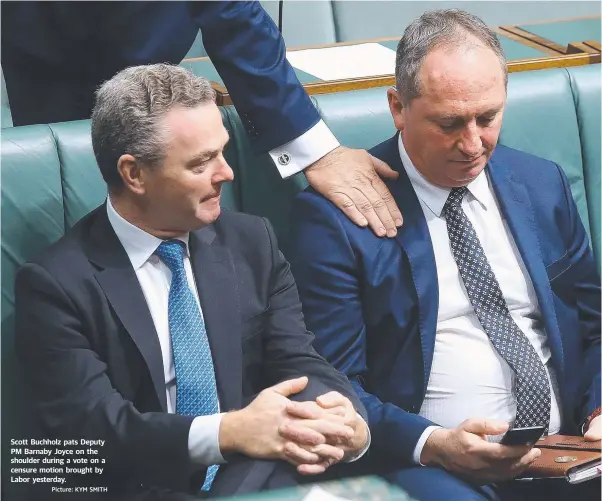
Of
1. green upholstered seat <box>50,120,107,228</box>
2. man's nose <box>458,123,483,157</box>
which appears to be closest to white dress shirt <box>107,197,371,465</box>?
green upholstered seat <box>50,120,107,228</box>

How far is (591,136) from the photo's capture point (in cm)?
249

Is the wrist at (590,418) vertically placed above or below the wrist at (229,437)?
below

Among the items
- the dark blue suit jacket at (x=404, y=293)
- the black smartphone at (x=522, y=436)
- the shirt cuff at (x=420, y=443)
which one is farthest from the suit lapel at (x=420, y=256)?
the black smartphone at (x=522, y=436)

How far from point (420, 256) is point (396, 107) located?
0.28 m

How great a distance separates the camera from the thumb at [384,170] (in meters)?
2.18

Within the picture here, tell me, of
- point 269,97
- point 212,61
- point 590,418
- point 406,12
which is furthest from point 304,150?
point 406,12

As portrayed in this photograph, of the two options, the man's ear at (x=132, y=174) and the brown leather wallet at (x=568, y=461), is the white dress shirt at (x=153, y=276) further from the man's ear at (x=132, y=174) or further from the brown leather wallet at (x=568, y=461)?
the brown leather wallet at (x=568, y=461)

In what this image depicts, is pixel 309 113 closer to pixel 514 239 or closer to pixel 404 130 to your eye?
pixel 404 130

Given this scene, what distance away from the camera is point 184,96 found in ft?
6.23

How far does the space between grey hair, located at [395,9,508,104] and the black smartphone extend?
609 millimetres

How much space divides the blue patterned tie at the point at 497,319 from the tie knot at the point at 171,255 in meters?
0.52

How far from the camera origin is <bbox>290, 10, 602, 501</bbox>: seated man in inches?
81.0

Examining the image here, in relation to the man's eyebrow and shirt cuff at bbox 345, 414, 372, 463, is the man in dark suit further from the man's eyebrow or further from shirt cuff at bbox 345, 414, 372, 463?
shirt cuff at bbox 345, 414, 372, 463

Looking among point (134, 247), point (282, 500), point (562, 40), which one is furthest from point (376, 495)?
point (562, 40)
